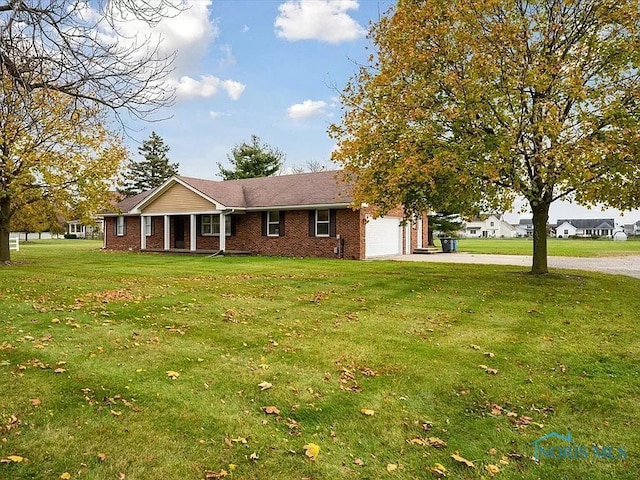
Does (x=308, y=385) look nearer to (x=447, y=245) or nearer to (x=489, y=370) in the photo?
(x=489, y=370)

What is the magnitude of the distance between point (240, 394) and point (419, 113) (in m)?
8.78

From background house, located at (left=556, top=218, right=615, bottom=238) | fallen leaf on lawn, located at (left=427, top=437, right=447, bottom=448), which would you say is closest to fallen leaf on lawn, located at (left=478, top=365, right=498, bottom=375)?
fallen leaf on lawn, located at (left=427, top=437, right=447, bottom=448)

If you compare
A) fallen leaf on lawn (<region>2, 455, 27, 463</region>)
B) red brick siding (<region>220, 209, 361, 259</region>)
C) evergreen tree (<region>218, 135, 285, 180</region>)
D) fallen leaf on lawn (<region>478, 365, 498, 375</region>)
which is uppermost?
evergreen tree (<region>218, 135, 285, 180</region>)

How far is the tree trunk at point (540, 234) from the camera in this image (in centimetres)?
1331

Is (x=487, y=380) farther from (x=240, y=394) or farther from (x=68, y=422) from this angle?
(x=68, y=422)

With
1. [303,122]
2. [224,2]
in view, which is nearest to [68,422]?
[224,2]

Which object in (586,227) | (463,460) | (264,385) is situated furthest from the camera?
(586,227)

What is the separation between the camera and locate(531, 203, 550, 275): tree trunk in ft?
43.7

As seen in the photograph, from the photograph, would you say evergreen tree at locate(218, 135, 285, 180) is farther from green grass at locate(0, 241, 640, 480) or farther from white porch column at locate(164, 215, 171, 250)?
green grass at locate(0, 241, 640, 480)

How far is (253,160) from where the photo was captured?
44.0 metres

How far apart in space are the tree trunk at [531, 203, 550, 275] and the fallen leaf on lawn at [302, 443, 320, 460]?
11605mm

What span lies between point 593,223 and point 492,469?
120696mm

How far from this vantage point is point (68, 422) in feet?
12.9

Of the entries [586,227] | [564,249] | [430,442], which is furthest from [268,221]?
[586,227]
